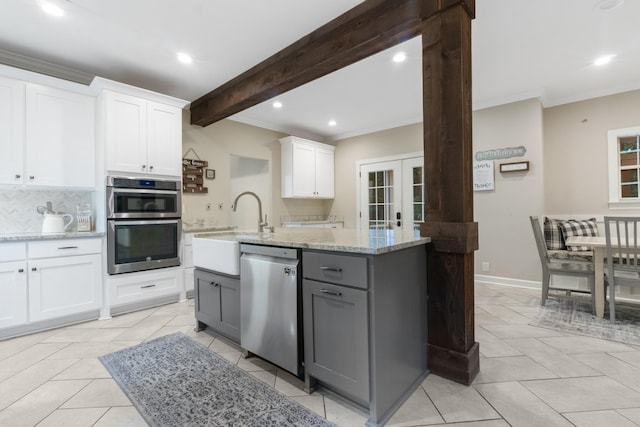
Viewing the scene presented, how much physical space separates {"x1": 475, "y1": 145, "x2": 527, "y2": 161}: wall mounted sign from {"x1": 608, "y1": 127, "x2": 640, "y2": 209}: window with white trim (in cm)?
103

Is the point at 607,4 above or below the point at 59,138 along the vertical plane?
above

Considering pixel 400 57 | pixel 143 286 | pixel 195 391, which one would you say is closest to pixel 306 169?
pixel 400 57

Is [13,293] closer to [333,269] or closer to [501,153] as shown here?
[333,269]

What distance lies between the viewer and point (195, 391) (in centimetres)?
177

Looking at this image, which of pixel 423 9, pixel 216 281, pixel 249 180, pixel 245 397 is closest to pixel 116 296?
pixel 216 281

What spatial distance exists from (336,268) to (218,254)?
1.15m

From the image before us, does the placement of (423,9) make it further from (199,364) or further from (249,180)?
(249,180)

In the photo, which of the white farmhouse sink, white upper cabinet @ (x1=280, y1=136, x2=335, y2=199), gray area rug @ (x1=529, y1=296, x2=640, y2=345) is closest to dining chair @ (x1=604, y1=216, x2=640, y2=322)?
gray area rug @ (x1=529, y1=296, x2=640, y2=345)

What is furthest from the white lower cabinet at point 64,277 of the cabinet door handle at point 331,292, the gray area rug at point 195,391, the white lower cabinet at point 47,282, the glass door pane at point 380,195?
the glass door pane at point 380,195

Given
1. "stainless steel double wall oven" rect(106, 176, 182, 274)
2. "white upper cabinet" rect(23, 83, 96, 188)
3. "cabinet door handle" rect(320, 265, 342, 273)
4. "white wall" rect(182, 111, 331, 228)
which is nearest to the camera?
"cabinet door handle" rect(320, 265, 342, 273)

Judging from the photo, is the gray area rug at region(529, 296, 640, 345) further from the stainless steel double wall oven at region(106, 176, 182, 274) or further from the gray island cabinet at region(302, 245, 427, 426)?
the stainless steel double wall oven at region(106, 176, 182, 274)

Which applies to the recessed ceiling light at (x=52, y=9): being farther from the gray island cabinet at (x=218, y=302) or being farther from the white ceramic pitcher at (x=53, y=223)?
the gray island cabinet at (x=218, y=302)

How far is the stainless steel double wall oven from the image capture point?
3066 mm

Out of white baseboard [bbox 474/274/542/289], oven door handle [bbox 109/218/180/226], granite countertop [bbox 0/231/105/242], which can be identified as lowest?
white baseboard [bbox 474/274/542/289]
